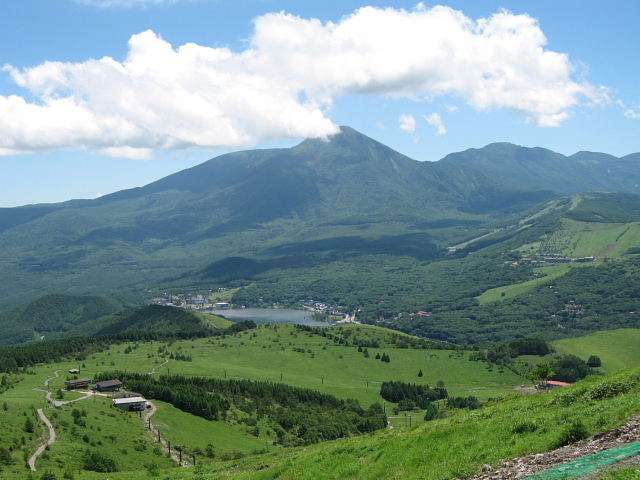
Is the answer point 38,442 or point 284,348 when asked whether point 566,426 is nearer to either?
point 38,442

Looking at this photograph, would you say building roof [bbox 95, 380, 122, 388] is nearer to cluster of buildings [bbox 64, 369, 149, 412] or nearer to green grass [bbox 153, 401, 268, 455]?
cluster of buildings [bbox 64, 369, 149, 412]

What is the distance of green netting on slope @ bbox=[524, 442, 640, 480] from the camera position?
48.8ft

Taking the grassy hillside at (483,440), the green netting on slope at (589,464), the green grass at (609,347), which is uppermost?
the green netting on slope at (589,464)

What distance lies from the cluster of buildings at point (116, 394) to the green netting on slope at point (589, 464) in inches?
2828

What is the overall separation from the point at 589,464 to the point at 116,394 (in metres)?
80.8

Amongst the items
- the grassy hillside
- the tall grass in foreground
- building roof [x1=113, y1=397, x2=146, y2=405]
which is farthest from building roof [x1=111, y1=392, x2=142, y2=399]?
the tall grass in foreground

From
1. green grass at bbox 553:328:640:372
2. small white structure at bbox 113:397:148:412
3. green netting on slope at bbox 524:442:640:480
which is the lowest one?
green grass at bbox 553:328:640:372

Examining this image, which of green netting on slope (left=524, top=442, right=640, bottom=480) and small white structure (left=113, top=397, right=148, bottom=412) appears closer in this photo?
green netting on slope (left=524, top=442, right=640, bottom=480)

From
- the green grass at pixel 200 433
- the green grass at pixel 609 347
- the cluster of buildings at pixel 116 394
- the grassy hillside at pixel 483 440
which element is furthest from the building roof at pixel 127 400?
the green grass at pixel 609 347

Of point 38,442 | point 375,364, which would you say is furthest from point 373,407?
point 38,442

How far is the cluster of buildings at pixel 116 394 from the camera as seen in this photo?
77.4 m

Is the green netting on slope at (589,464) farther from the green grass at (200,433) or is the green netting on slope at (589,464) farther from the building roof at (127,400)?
the building roof at (127,400)

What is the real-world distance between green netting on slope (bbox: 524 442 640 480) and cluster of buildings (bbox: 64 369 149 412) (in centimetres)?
7182

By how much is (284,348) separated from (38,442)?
114 metres
